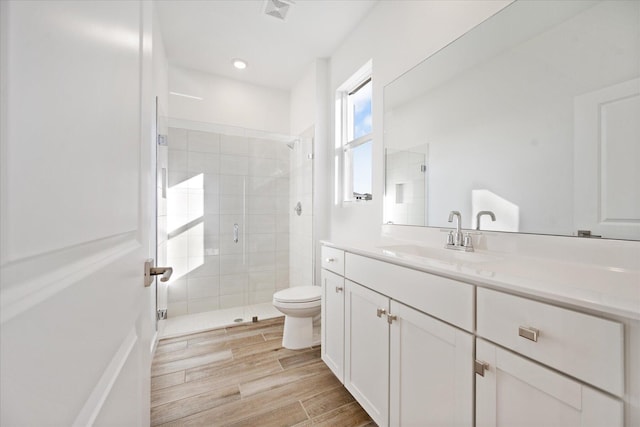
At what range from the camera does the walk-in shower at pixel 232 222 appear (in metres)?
2.61

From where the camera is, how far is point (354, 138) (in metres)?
2.38

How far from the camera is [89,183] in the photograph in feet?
1.20

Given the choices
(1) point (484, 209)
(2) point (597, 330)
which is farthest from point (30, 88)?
(1) point (484, 209)

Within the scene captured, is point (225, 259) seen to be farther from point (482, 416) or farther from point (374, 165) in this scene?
point (482, 416)

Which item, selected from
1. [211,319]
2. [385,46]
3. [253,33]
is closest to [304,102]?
[253,33]

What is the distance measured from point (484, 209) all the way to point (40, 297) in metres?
1.52

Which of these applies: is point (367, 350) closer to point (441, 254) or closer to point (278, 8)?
point (441, 254)

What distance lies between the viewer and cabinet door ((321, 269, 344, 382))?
154cm

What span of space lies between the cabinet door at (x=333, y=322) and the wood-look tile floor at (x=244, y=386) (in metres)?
0.18

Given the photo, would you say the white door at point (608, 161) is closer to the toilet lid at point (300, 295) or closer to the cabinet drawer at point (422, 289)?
the cabinet drawer at point (422, 289)

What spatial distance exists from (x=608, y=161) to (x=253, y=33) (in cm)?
253

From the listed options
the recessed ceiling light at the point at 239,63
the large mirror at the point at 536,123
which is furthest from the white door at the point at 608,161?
the recessed ceiling light at the point at 239,63

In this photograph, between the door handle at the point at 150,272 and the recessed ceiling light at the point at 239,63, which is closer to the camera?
the door handle at the point at 150,272

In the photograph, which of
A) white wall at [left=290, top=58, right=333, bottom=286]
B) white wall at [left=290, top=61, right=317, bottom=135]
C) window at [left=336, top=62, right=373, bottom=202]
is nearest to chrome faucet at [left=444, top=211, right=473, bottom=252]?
window at [left=336, top=62, right=373, bottom=202]
